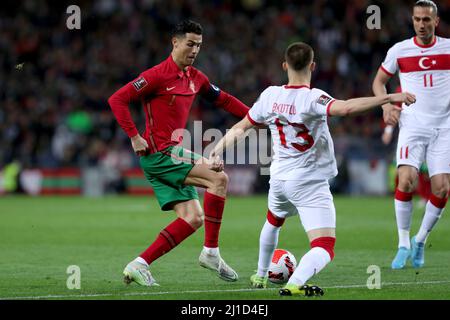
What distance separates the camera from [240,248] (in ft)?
38.3

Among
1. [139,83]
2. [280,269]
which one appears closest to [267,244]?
[280,269]

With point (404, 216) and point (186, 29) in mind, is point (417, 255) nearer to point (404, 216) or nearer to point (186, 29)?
point (404, 216)

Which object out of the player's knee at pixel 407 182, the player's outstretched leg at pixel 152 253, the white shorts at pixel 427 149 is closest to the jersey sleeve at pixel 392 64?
the white shorts at pixel 427 149

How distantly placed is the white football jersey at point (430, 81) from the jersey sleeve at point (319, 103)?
2.73 m

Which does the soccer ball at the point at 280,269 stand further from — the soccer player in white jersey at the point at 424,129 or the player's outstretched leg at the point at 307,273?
the soccer player in white jersey at the point at 424,129

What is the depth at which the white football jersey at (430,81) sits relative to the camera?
9.61 metres

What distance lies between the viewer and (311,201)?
7.34 meters

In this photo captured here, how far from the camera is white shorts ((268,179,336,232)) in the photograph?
7.29 meters

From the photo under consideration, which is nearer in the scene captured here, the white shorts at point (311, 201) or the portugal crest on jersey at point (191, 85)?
the white shorts at point (311, 201)

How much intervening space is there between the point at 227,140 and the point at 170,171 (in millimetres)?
1186

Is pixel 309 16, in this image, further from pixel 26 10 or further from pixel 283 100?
pixel 283 100

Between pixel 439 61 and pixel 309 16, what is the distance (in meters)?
17.6

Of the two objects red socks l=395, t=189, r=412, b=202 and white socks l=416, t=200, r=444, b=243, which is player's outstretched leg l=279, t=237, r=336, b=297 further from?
white socks l=416, t=200, r=444, b=243
